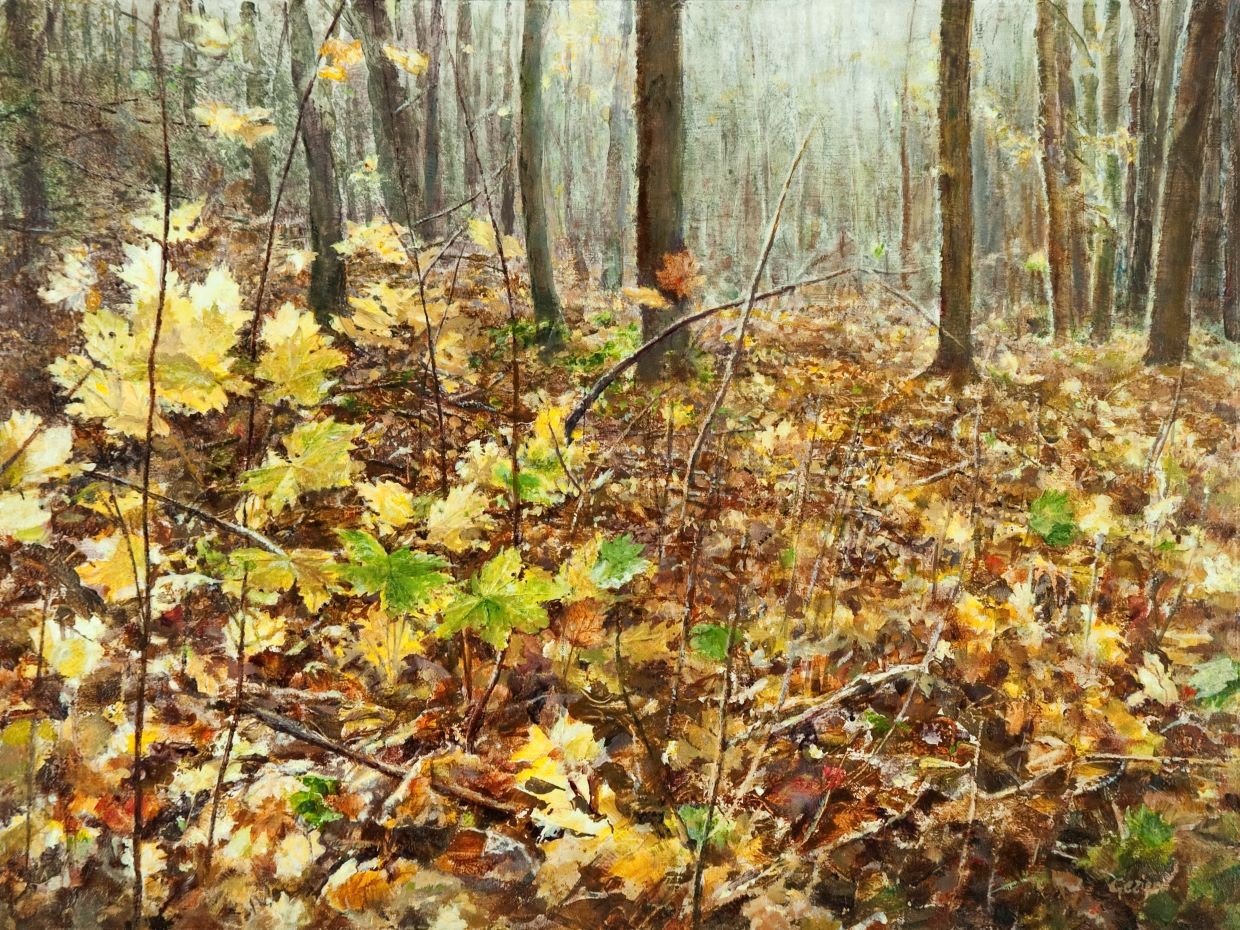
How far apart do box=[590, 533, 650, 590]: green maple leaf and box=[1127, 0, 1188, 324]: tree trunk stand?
98.4 inches

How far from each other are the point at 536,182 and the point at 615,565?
3.10 meters

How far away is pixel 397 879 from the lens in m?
1.07

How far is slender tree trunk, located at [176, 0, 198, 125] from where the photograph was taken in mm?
1958

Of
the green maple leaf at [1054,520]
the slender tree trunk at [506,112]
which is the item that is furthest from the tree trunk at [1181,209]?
the slender tree trunk at [506,112]

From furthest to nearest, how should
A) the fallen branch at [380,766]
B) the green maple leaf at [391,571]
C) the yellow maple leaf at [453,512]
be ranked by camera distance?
the yellow maple leaf at [453,512], the fallen branch at [380,766], the green maple leaf at [391,571]

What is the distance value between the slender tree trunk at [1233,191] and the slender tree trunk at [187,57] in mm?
2735

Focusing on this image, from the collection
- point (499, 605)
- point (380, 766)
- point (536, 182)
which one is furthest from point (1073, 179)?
point (380, 766)

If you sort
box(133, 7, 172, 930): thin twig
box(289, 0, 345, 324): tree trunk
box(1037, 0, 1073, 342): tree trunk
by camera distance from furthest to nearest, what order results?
1. box(1037, 0, 1073, 342): tree trunk
2. box(289, 0, 345, 324): tree trunk
3. box(133, 7, 172, 930): thin twig

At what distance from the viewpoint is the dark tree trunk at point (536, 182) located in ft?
9.61

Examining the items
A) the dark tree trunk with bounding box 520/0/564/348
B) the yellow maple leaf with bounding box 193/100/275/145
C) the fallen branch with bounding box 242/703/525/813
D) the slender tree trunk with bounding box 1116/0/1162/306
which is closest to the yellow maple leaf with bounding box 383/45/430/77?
the yellow maple leaf with bounding box 193/100/275/145

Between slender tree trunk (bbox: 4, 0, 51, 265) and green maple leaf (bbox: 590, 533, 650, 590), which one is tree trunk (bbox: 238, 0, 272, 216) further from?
green maple leaf (bbox: 590, 533, 650, 590)

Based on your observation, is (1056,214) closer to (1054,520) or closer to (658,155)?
(658,155)

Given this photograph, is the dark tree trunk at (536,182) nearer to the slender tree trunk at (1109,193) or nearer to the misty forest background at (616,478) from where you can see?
the misty forest background at (616,478)

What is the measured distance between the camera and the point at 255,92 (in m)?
1.99
